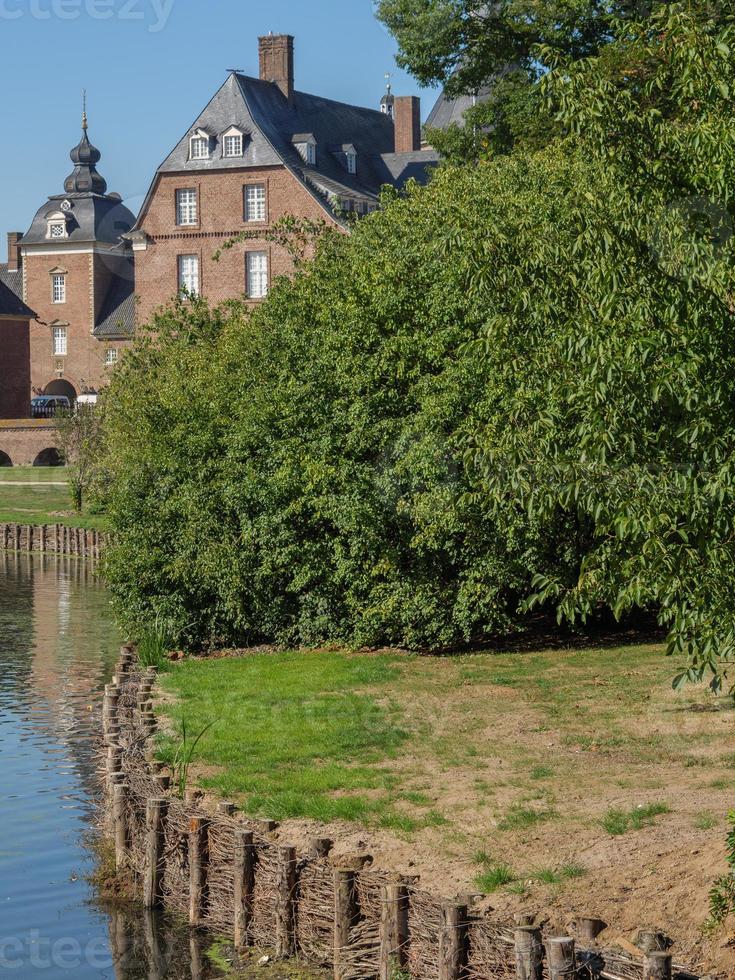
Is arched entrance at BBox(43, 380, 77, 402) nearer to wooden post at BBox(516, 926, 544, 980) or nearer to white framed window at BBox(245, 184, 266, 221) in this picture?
white framed window at BBox(245, 184, 266, 221)

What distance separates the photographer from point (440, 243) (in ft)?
47.6

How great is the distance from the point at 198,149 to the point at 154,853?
57.3 metres

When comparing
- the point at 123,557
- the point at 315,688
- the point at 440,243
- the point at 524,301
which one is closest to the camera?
the point at 524,301

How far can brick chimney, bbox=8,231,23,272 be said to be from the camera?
112562 millimetres

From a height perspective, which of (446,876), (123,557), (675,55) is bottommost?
(446,876)

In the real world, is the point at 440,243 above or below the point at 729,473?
above

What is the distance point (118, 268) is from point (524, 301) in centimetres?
8819

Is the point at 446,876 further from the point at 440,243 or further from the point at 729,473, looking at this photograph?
→ the point at 440,243

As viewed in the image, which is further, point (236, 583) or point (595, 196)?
point (236, 583)

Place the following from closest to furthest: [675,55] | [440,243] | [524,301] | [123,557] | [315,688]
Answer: [675,55], [524,301], [440,243], [315,688], [123,557]

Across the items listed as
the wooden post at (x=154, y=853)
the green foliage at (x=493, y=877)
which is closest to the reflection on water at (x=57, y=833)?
the wooden post at (x=154, y=853)

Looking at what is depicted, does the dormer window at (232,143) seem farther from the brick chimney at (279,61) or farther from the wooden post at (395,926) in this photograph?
the wooden post at (395,926)

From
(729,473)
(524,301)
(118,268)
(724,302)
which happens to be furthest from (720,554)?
(118,268)

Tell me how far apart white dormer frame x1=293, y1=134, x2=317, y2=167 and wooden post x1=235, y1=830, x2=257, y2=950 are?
59306 mm
